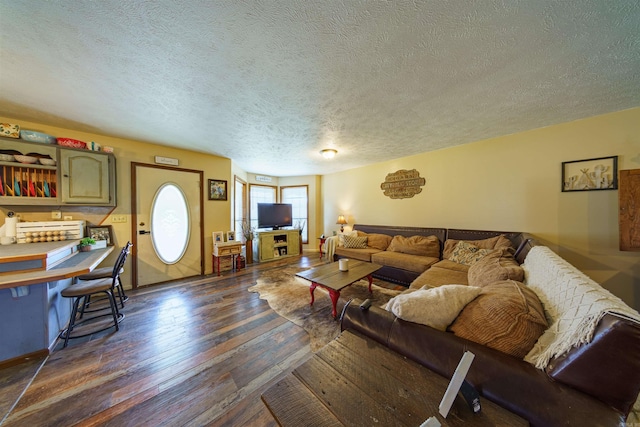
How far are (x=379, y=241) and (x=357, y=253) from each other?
588mm

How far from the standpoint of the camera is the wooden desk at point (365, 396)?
0.64 metres

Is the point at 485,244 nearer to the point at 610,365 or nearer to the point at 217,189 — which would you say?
the point at 610,365

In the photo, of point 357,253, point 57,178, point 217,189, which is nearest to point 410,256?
point 357,253

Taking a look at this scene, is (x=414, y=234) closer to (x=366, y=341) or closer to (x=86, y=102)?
(x=366, y=341)

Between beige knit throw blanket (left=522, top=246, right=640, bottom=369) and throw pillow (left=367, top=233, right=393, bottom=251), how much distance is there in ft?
9.02

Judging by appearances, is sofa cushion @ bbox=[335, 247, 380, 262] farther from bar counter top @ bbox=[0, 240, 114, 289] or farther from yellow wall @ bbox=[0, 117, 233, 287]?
bar counter top @ bbox=[0, 240, 114, 289]

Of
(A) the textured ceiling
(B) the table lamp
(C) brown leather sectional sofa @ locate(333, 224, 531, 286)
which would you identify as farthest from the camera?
(B) the table lamp

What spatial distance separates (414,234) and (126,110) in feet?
15.0

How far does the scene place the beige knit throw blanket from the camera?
69 centimetres

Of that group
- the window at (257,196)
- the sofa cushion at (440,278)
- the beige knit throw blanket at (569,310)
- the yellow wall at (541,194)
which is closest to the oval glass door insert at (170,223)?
the window at (257,196)

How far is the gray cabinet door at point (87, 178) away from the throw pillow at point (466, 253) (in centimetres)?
508

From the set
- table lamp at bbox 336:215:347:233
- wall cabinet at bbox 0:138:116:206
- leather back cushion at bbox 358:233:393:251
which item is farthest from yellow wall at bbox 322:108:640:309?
wall cabinet at bbox 0:138:116:206

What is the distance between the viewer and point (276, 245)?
502 centimetres

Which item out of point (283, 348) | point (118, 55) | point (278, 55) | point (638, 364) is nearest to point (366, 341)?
point (638, 364)
